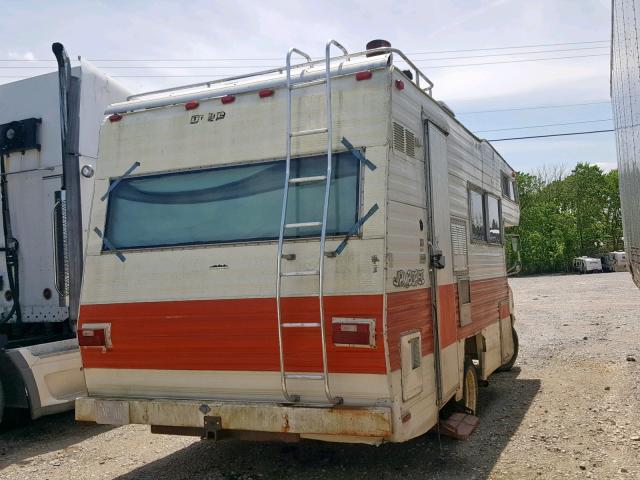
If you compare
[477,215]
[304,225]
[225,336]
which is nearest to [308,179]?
[304,225]

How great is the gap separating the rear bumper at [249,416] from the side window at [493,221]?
388 centimetres

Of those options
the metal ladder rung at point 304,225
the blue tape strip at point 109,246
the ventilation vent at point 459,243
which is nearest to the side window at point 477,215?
the ventilation vent at point 459,243

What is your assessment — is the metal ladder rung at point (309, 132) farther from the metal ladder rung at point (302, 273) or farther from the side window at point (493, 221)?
the side window at point (493, 221)

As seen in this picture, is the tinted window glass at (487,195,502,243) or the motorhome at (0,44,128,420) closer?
the motorhome at (0,44,128,420)

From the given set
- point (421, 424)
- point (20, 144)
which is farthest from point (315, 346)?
point (20, 144)

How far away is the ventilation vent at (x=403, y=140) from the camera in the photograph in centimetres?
442

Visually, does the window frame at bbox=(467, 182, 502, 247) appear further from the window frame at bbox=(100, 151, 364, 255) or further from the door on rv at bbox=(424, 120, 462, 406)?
the window frame at bbox=(100, 151, 364, 255)

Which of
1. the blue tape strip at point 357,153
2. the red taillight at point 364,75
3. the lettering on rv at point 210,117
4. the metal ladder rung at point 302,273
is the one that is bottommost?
the metal ladder rung at point 302,273

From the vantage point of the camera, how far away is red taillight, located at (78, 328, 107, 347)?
16.0 feet

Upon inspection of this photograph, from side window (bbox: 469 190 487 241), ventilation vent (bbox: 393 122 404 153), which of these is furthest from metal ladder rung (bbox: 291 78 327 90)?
side window (bbox: 469 190 487 241)

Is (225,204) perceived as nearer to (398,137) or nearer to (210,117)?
(210,117)

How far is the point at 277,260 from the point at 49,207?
12.8ft

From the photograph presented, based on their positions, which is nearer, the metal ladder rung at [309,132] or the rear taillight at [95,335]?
the metal ladder rung at [309,132]

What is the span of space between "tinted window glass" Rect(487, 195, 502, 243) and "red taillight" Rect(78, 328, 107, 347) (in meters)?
4.48
